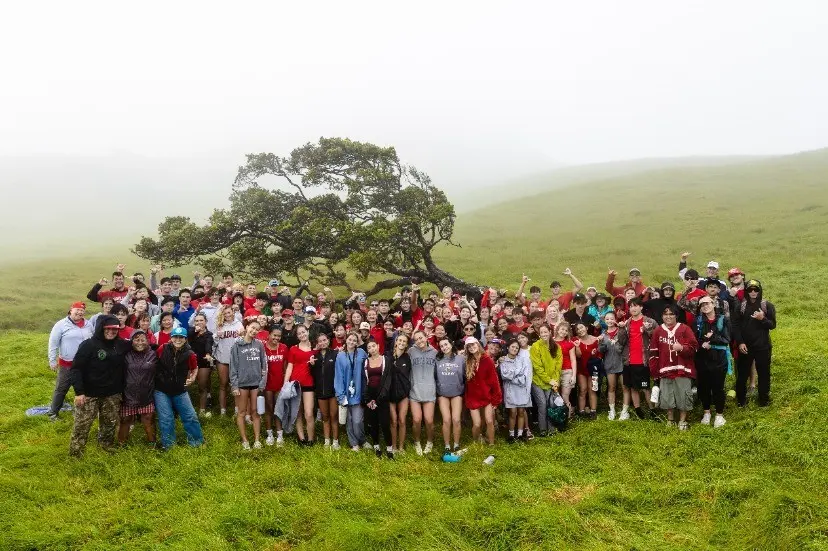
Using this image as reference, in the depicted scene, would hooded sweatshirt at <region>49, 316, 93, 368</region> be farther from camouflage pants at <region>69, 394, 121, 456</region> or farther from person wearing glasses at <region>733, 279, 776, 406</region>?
person wearing glasses at <region>733, 279, 776, 406</region>

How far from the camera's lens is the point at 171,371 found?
8969 millimetres

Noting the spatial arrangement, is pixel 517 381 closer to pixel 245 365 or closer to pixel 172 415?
pixel 245 365

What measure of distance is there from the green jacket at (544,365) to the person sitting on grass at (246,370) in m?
5.58

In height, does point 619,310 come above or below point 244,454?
above

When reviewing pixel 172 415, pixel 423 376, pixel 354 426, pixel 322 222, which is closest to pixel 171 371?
pixel 172 415

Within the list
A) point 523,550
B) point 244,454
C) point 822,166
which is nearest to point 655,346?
point 523,550

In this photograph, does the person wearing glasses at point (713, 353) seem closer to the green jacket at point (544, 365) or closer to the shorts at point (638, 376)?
the shorts at point (638, 376)

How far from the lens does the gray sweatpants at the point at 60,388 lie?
10164 millimetres

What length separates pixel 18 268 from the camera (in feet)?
132

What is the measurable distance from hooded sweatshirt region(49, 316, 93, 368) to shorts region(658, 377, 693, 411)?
12.0m

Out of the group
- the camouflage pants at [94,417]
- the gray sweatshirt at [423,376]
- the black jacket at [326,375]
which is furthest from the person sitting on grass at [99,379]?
the gray sweatshirt at [423,376]

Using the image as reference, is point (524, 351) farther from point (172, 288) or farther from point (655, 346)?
point (172, 288)

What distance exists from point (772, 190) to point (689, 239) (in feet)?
65.5

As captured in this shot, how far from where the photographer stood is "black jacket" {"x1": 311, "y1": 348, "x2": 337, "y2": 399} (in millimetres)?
9414
